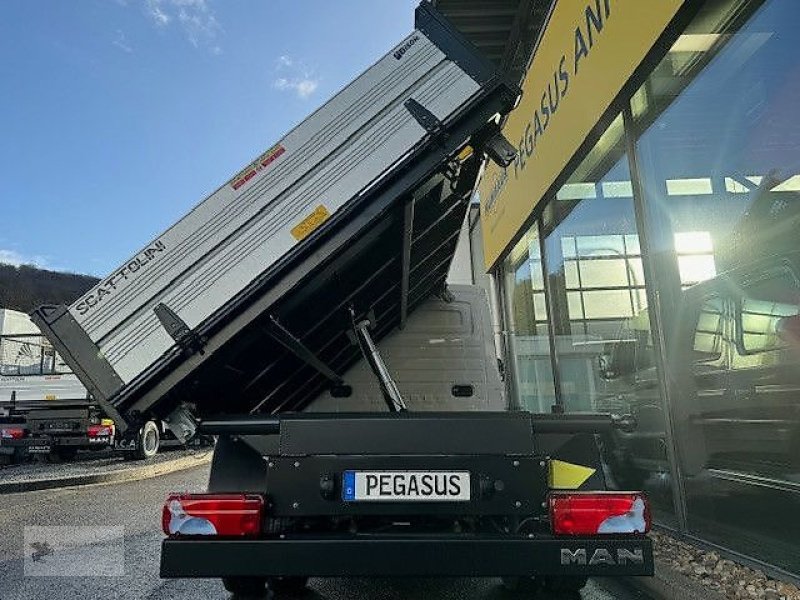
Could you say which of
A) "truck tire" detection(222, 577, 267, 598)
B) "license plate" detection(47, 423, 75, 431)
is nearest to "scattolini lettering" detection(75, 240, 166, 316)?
"truck tire" detection(222, 577, 267, 598)

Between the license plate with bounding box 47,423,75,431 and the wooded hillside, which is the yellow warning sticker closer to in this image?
the license plate with bounding box 47,423,75,431

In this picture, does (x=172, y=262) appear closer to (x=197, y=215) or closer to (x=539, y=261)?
(x=197, y=215)

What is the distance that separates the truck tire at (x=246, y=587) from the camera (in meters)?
3.10

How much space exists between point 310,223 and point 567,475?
5.11ft

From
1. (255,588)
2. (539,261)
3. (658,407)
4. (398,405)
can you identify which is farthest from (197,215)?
(539,261)

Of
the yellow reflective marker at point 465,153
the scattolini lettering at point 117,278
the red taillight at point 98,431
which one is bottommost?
the red taillight at point 98,431

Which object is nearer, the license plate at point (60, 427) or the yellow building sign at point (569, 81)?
the yellow building sign at point (569, 81)

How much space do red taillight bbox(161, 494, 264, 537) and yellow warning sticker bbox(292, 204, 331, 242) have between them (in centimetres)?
113

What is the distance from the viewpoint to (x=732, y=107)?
3.57 m

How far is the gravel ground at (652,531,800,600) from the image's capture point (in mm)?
2768

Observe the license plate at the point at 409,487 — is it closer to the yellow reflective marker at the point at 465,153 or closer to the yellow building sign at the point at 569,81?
the yellow reflective marker at the point at 465,153

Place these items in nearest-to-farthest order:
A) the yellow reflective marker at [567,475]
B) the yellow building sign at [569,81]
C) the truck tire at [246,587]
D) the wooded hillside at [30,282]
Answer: the yellow reflective marker at [567,475], the truck tire at [246,587], the yellow building sign at [569,81], the wooded hillside at [30,282]

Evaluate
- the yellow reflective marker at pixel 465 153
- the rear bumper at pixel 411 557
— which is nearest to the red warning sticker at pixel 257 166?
the yellow reflective marker at pixel 465 153

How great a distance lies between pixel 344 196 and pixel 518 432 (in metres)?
1.29
